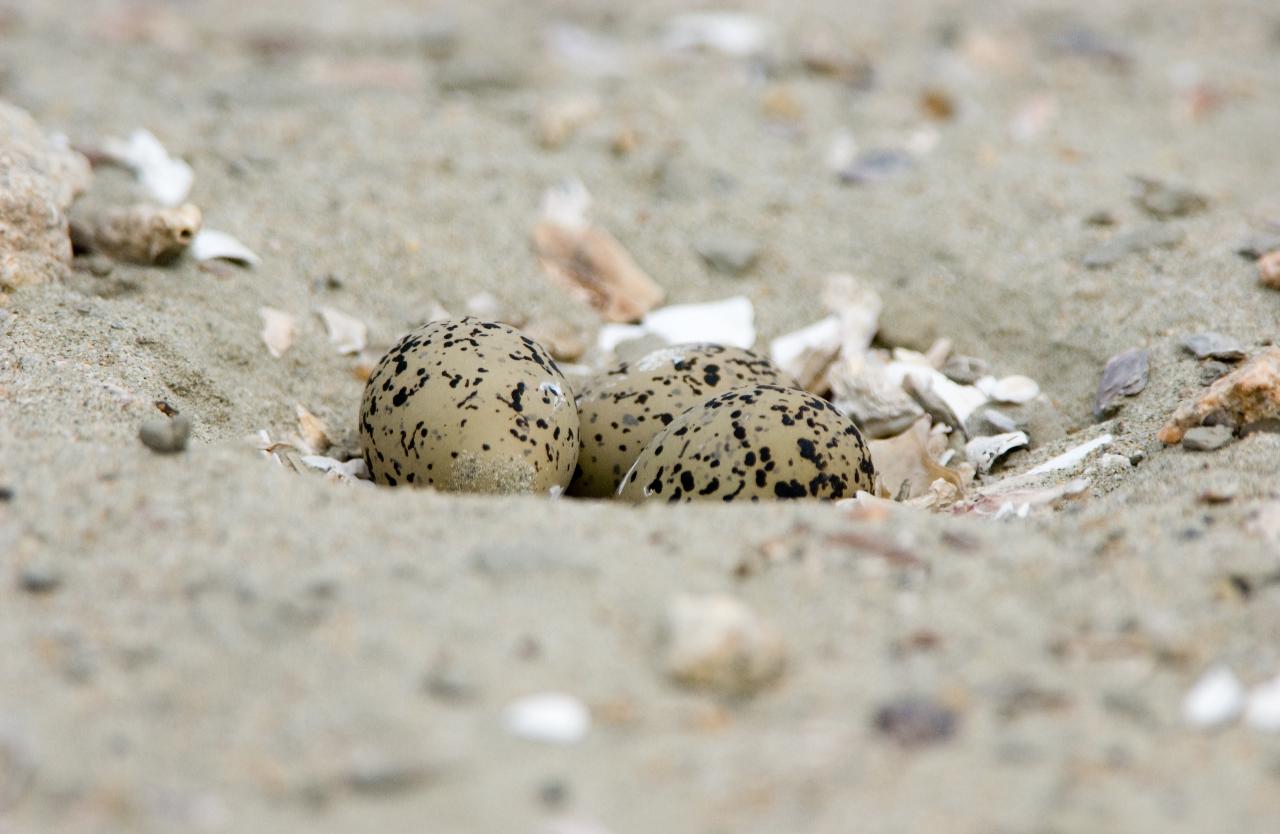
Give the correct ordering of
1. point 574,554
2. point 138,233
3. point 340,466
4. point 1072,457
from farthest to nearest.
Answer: point 138,233 < point 340,466 < point 1072,457 < point 574,554

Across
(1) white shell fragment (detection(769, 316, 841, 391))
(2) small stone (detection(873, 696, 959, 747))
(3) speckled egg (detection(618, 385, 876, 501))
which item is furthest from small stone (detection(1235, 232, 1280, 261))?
(2) small stone (detection(873, 696, 959, 747))

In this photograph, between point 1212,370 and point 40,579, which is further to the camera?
point 1212,370

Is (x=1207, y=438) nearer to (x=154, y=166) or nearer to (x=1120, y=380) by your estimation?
(x=1120, y=380)

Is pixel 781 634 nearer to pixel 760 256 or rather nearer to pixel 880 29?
pixel 760 256

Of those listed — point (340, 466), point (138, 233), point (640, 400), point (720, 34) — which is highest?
point (720, 34)

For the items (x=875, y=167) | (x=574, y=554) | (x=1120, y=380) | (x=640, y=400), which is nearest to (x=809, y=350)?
(x=640, y=400)

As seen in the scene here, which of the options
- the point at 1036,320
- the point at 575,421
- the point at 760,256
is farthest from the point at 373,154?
the point at 1036,320

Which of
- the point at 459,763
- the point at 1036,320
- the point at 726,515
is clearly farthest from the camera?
the point at 1036,320
